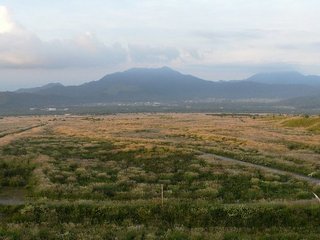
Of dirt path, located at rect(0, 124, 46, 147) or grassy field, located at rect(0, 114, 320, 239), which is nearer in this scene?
grassy field, located at rect(0, 114, 320, 239)

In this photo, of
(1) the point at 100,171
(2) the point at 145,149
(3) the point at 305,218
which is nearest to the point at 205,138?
(2) the point at 145,149

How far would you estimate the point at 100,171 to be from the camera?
41.3 m

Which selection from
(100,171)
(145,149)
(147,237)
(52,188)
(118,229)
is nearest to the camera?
(147,237)

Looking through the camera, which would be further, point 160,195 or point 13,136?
point 13,136

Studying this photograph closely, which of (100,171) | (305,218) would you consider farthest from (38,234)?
(100,171)

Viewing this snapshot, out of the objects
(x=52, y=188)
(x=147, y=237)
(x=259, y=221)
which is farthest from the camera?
(x=52, y=188)

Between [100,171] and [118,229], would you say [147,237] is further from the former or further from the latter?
[100,171]

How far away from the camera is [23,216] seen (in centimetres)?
2619

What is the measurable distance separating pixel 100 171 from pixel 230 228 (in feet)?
64.6

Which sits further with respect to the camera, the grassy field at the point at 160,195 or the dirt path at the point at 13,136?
the dirt path at the point at 13,136

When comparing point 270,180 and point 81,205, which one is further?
point 270,180

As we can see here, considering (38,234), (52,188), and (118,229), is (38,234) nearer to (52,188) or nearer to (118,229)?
(118,229)

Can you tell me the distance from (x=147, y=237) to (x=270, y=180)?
17.2m

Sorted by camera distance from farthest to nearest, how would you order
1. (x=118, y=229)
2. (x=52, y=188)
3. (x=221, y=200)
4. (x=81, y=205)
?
(x=52, y=188), (x=221, y=200), (x=81, y=205), (x=118, y=229)
